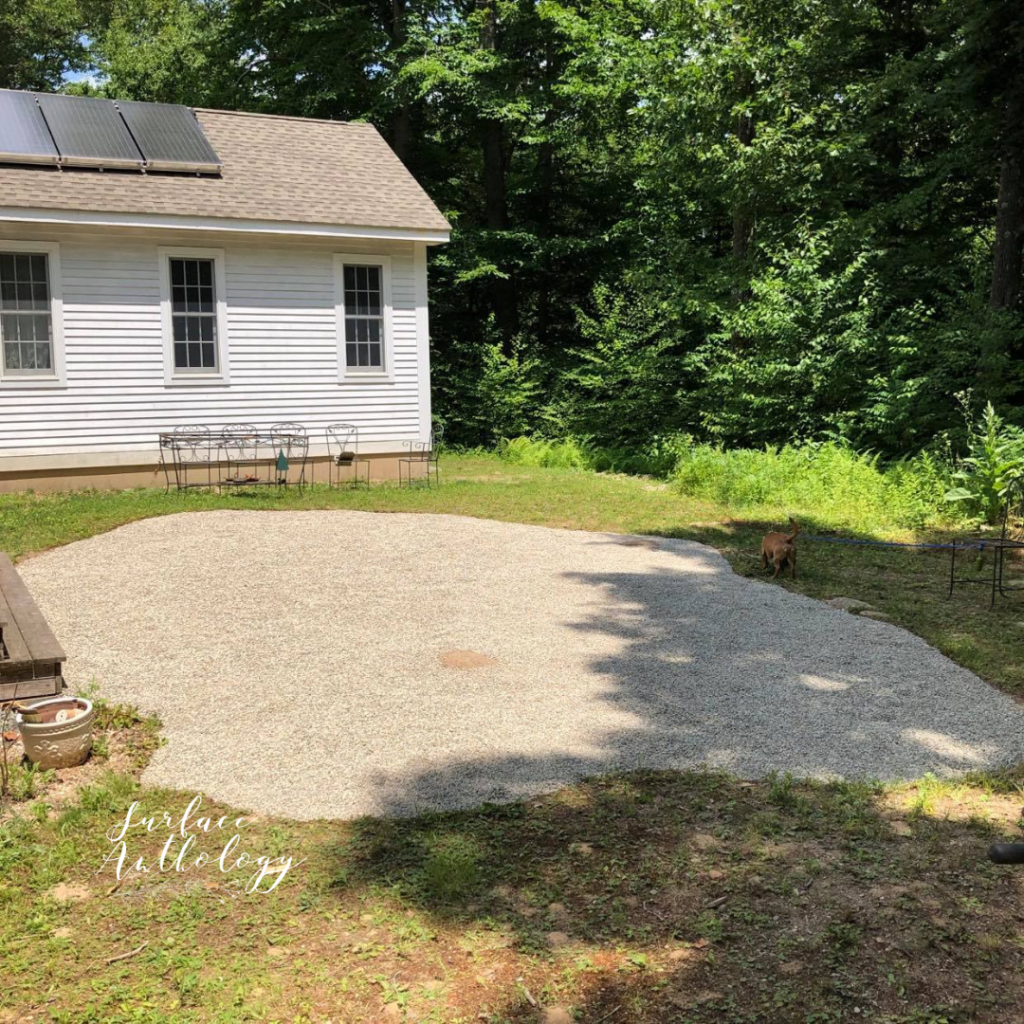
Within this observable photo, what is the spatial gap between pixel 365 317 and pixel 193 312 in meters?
2.59

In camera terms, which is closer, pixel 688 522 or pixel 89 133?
pixel 688 522

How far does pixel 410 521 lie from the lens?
12141mm

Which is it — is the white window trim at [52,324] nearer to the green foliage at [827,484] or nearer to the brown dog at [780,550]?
the green foliage at [827,484]

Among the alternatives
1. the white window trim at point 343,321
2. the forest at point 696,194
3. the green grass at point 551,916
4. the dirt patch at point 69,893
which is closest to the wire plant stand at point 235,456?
the white window trim at point 343,321

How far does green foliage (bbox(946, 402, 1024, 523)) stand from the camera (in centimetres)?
1198

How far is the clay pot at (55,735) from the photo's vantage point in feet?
16.3

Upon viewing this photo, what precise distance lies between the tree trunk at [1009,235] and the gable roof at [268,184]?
323 inches

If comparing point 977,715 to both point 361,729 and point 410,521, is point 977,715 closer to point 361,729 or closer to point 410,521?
point 361,729

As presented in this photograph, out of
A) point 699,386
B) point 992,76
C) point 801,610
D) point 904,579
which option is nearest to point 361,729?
point 801,610

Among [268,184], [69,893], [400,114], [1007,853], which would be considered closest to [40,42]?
[400,114]

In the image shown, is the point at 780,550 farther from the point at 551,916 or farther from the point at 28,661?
the point at 28,661

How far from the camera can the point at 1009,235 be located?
47.5ft

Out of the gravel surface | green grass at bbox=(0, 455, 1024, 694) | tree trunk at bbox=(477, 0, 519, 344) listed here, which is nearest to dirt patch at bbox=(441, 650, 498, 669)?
the gravel surface

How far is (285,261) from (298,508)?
164 inches
